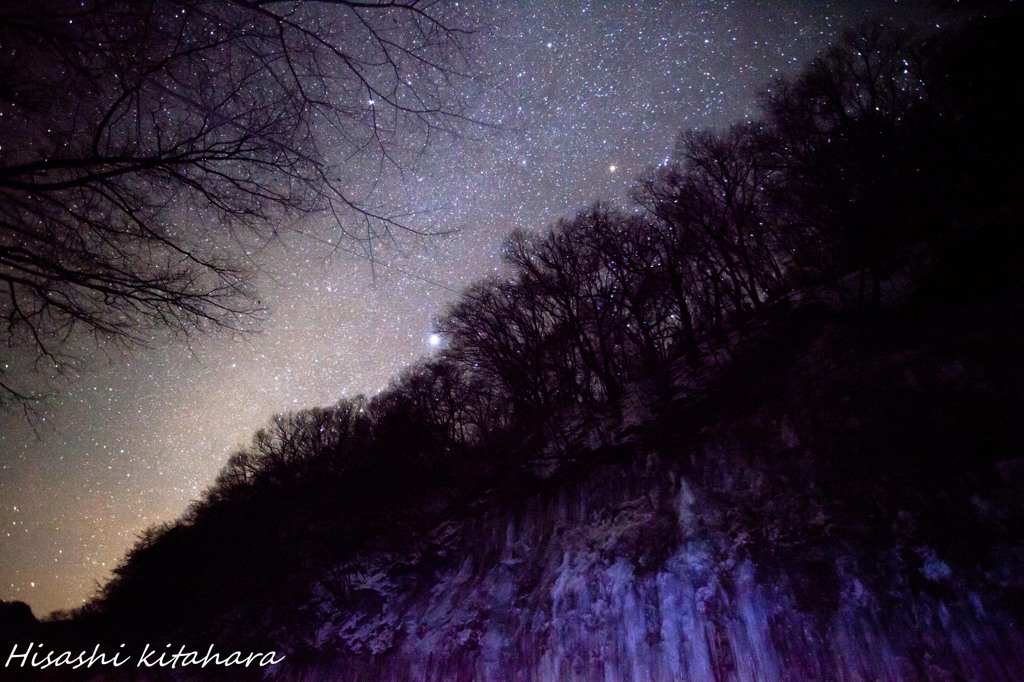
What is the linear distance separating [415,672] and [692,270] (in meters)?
20.2

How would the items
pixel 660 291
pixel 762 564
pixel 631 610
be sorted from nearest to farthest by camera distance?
1. pixel 762 564
2. pixel 631 610
3. pixel 660 291

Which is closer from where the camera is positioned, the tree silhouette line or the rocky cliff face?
the rocky cliff face

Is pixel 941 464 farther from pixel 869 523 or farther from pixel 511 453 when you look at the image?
pixel 511 453

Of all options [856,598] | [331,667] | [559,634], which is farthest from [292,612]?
[856,598]

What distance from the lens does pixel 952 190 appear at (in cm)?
1496

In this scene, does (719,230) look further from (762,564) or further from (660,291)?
(762,564)

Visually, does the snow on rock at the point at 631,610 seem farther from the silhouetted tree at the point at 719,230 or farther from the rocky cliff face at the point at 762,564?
the silhouetted tree at the point at 719,230

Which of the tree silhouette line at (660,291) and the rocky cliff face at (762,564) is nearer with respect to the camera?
the rocky cliff face at (762,564)

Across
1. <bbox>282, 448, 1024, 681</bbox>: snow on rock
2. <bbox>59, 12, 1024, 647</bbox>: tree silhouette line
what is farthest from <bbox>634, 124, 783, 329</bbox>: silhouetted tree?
<bbox>282, 448, 1024, 681</bbox>: snow on rock

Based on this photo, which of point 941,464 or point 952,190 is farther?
point 952,190

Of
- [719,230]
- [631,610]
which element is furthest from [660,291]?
[631,610]

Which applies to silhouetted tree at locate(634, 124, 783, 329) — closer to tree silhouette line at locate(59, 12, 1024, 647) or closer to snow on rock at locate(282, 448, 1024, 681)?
tree silhouette line at locate(59, 12, 1024, 647)

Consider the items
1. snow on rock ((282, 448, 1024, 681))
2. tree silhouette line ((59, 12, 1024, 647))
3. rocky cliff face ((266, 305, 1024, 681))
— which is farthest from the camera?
tree silhouette line ((59, 12, 1024, 647))

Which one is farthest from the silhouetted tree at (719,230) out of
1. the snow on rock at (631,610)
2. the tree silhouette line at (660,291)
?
the snow on rock at (631,610)
